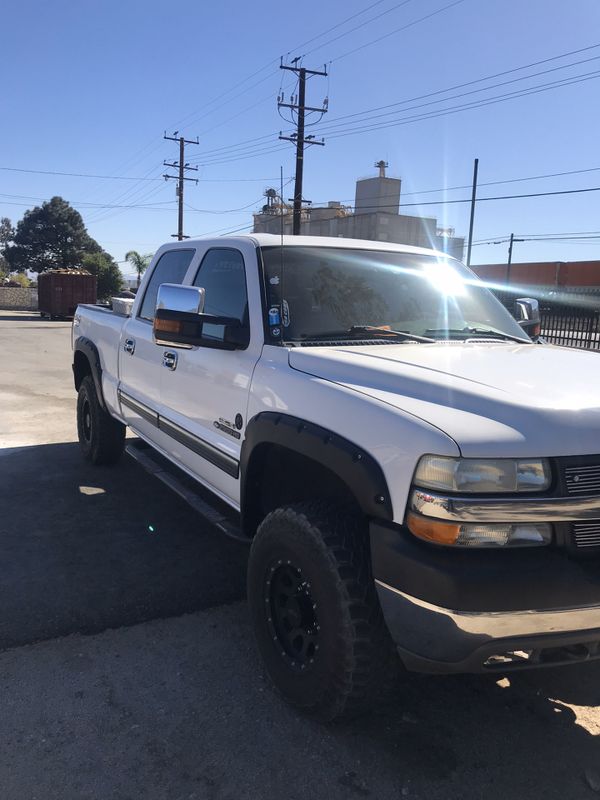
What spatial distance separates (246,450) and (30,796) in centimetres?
152

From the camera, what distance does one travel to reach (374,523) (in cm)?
223

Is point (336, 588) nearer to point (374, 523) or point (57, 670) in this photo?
point (374, 523)

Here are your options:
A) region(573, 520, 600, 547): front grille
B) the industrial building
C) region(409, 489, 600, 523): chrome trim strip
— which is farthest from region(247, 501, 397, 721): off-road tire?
the industrial building

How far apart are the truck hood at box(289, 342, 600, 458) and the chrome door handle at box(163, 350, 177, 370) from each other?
1213 mm

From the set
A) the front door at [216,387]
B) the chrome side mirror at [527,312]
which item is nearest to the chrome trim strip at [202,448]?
the front door at [216,387]

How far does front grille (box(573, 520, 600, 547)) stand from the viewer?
2.11 meters

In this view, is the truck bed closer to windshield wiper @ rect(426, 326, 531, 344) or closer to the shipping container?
windshield wiper @ rect(426, 326, 531, 344)

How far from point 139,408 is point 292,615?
240 cm

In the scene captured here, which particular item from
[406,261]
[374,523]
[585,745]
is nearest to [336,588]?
[374,523]

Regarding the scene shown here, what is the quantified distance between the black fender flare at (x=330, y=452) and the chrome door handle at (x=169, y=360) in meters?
1.12

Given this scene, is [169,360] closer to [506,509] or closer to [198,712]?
[198,712]

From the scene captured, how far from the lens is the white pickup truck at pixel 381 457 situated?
2051mm

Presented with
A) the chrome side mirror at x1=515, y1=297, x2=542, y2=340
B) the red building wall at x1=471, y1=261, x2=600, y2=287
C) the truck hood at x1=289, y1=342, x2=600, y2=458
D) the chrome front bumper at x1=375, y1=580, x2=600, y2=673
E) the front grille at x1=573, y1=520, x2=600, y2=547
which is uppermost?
the red building wall at x1=471, y1=261, x2=600, y2=287

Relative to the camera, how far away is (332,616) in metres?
2.39
